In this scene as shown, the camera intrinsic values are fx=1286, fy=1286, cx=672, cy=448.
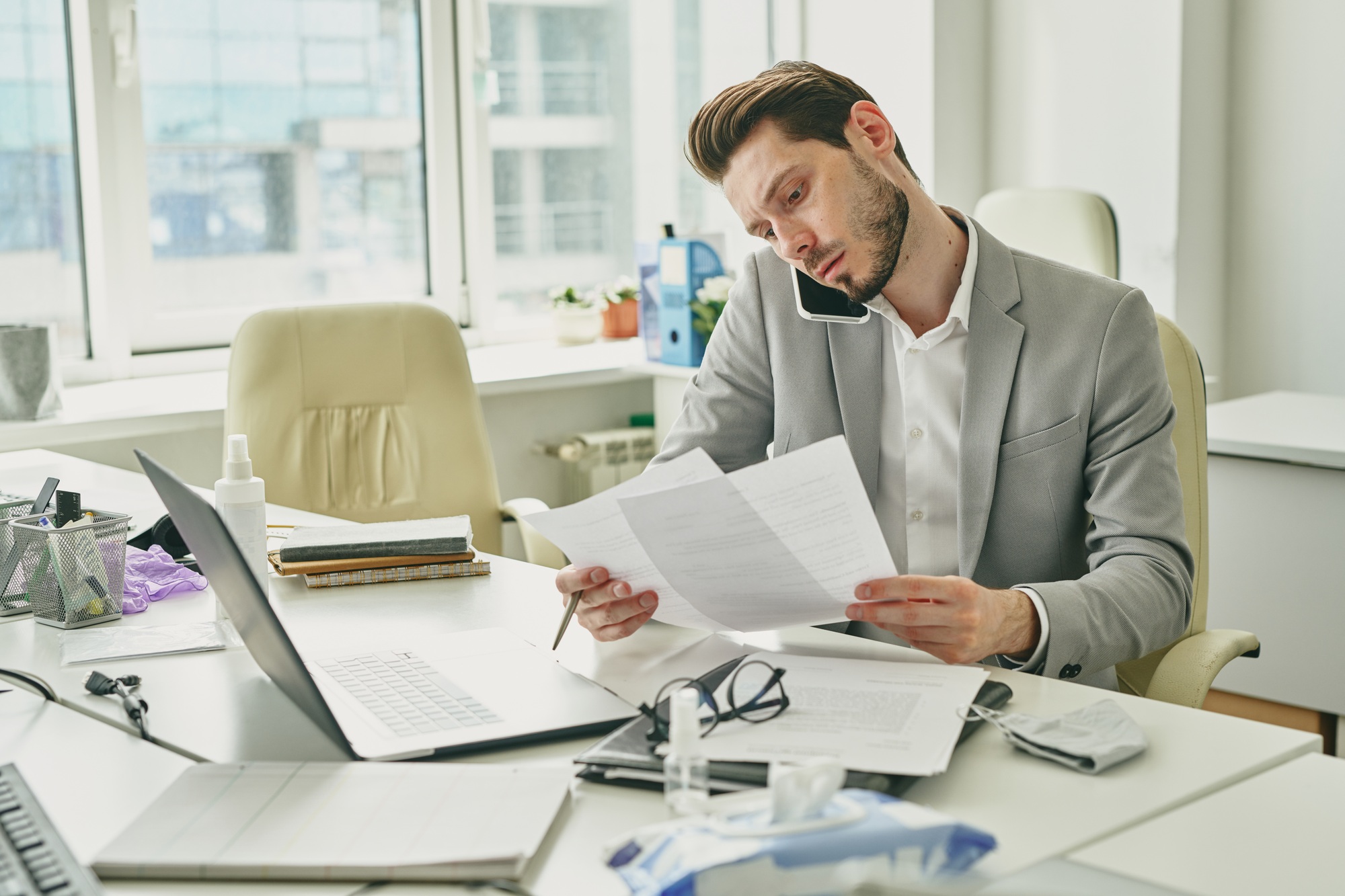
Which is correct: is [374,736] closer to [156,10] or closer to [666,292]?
[666,292]

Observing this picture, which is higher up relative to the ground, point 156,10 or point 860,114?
point 156,10

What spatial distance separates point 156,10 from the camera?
2803 mm

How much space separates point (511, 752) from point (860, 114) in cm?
86

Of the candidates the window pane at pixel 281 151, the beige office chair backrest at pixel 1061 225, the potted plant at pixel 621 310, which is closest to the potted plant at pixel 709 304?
the potted plant at pixel 621 310

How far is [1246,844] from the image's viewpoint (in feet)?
2.73

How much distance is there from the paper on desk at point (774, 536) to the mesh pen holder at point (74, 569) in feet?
2.11

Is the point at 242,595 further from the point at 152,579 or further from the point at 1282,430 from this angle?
the point at 1282,430

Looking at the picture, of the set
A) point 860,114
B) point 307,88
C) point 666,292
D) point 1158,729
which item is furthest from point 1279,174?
point 1158,729

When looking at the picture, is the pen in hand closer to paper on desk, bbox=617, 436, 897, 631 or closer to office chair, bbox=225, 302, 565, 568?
paper on desk, bbox=617, 436, 897, 631

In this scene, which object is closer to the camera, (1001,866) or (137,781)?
(1001,866)

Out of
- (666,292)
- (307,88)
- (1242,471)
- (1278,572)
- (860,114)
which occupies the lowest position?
(1278,572)

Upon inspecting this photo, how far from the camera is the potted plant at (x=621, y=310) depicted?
3.46 m

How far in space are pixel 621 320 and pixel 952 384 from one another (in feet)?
6.64

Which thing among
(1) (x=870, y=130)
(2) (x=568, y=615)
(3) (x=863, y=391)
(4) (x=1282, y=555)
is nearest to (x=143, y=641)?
(2) (x=568, y=615)
